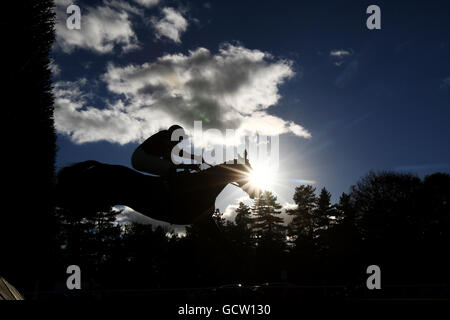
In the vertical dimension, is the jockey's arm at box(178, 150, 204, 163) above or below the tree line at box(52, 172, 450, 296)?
above

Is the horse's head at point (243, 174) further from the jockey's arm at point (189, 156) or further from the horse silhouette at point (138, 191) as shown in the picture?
the jockey's arm at point (189, 156)

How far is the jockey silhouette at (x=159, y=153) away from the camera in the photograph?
2.76m

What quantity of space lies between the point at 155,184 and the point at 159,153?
45 cm

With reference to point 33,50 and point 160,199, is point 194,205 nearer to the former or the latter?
point 160,199

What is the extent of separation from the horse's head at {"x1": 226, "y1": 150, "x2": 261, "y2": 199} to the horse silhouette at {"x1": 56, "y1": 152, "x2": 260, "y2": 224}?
18 centimetres

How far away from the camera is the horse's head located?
2977mm

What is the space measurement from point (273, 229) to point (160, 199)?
55683mm

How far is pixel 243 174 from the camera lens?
2.98 metres

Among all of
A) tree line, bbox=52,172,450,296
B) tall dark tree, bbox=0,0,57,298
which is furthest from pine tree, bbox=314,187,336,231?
tall dark tree, bbox=0,0,57,298

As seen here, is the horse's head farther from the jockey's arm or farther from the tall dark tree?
the tall dark tree

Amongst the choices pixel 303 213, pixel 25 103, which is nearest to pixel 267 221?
pixel 303 213

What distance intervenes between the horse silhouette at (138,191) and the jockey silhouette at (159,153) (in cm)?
16

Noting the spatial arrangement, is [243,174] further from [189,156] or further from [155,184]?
[155,184]
